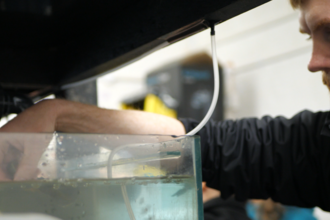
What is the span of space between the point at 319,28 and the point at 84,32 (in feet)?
1.73

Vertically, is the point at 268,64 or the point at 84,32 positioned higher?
the point at 268,64

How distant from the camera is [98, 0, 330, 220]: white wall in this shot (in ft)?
6.66

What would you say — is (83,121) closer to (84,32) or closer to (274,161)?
(84,32)

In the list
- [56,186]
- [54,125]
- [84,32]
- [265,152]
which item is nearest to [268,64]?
[265,152]

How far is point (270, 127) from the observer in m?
0.83

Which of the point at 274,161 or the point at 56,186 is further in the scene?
the point at 274,161

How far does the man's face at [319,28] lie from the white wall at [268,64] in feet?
4.63

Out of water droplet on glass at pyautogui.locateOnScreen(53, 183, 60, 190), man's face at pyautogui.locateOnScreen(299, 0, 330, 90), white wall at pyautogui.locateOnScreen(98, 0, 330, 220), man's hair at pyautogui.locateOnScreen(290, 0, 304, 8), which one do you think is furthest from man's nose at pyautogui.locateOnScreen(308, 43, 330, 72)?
white wall at pyautogui.locateOnScreen(98, 0, 330, 220)

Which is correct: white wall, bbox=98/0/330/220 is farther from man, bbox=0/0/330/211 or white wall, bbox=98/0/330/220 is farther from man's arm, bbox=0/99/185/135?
man's arm, bbox=0/99/185/135

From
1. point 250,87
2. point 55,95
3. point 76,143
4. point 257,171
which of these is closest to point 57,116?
point 76,143

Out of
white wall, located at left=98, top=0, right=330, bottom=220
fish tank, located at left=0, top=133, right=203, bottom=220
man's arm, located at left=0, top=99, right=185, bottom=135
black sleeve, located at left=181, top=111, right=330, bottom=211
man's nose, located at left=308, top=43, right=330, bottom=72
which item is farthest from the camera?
white wall, located at left=98, top=0, right=330, bottom=220

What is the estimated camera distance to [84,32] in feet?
2.38

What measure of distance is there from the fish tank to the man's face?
Answer: 14.6 inches

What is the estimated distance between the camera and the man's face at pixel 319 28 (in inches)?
24.0
